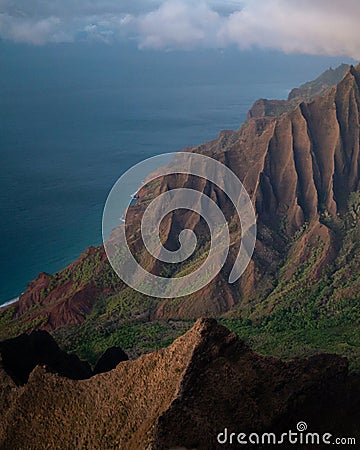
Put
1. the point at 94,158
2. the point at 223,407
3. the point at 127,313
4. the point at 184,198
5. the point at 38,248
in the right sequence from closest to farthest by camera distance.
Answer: the point at 223,407 < the point at 127,313 < the point at 184,198 < the point at 38,248 < the point at 94,158

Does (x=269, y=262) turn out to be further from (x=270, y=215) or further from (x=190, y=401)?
(x=190, y=401)

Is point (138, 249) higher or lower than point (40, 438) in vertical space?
higher

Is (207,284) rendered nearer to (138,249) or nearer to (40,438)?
(138,249)

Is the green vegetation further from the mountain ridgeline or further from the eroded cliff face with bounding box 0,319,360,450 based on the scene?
the eroded cliff face with bounding box 0,319,360,450

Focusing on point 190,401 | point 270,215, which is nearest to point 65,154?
point 270,215

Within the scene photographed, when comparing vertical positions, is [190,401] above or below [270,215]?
below

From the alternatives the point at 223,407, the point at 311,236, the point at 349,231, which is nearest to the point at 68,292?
the point at 311,236

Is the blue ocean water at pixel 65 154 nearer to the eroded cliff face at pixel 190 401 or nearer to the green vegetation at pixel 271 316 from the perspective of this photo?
the green vegetation at pixel 271 316
